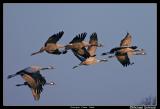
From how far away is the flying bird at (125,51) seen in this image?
51.8ft

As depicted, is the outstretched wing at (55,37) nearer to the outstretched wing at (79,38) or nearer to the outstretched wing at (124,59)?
the outstretched wing at (79,38)

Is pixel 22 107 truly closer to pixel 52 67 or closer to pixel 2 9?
pixel 52 67

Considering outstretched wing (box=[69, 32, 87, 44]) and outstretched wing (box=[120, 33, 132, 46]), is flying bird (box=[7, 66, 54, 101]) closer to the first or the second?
outstretched wing (box=[69, 32, 87, 44])

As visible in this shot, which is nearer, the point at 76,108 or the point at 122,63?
the point at 76,108

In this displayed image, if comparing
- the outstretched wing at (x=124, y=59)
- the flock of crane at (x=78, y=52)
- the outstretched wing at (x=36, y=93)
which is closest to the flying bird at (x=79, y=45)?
the flock of crane at (x=78, y=52)

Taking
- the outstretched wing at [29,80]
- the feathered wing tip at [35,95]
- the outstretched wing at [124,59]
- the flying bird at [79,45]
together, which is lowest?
the feathered wing tip at [35,95]

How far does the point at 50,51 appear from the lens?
15.4m

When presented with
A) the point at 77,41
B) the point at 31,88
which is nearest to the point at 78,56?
the point at 77,41

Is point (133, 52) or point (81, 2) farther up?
point (81, 2)

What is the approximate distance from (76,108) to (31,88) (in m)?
0.93

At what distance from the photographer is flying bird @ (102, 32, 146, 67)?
1578cm

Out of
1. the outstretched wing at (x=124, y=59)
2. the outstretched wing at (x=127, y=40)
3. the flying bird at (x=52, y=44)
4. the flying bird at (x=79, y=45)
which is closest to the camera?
the flying bird at (x=52, y=44)

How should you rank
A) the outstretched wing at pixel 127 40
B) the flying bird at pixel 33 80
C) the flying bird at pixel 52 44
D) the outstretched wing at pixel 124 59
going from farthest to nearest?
the outstretched wing at pixel 124 59 → the outstretched wing at pixel 127 40 → the flying bird at pixel 52 44 → the flying bird at pixel 33 80

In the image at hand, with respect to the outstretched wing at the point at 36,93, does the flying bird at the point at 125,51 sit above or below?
above
